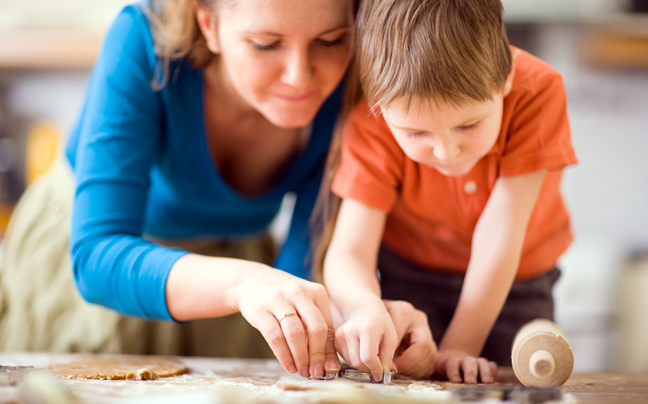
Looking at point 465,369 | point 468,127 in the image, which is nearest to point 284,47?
point 468,127

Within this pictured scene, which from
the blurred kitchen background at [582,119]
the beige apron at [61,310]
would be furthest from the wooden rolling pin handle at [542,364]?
the blurred kitchen background at [582,119]

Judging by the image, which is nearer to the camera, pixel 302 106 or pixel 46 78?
pixel 302 106

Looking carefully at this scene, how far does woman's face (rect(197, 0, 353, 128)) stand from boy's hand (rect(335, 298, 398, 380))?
0.33 metres

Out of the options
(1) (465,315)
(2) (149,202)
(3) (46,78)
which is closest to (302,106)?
(1) (465,315)

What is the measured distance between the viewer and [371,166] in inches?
36.3

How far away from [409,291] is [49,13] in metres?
2.36

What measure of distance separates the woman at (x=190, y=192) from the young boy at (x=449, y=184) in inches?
3.0

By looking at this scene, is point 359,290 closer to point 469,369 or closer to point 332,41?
point 469,369

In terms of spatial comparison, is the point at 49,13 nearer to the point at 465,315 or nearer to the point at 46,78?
the point at 46,78

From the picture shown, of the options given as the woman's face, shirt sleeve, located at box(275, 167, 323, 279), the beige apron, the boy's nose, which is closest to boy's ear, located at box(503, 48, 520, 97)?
the boy's nose

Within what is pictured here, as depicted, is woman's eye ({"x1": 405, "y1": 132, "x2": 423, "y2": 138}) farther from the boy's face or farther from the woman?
the woman

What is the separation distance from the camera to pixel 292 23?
807 mm

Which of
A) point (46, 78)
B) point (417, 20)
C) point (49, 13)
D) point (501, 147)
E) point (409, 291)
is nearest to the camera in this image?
point (417, 20)

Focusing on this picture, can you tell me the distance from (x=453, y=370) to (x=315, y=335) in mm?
208
